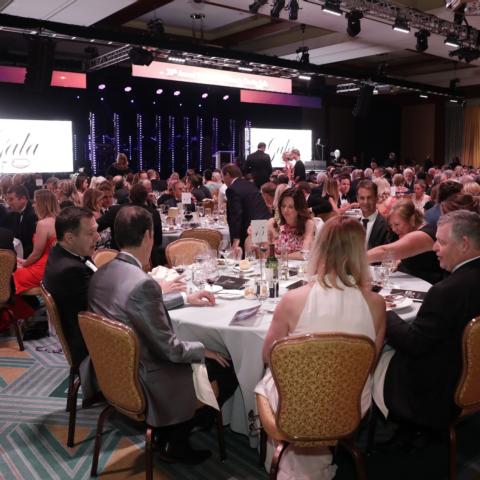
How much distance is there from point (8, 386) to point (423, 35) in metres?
9.51

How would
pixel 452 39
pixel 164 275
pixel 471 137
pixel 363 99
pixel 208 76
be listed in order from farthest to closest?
pixel 471 137
pixel 363 99
pixel 208 76
pixel 452 39
pixel 164 275

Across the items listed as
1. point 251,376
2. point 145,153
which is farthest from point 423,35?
point 251,376

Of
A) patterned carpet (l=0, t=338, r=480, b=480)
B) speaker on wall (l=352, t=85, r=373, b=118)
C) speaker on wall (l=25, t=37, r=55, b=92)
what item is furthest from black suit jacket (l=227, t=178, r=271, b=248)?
speaker on wall (l=352, t=85, r=373, b=118)

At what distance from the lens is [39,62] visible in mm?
9625

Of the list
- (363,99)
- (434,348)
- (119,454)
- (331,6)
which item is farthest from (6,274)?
(363,99)

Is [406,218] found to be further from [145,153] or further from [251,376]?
[145,153]

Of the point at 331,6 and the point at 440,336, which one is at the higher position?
the point at 331,6

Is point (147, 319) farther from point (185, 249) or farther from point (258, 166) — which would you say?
point (258, 166)

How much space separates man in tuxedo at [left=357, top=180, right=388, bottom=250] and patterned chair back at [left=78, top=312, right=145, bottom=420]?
2703mm

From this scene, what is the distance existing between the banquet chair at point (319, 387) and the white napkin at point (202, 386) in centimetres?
47

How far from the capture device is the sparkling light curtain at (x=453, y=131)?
21031 mm

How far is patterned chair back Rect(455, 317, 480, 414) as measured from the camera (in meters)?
2.37

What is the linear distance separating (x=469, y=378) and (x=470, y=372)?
3 centimetres

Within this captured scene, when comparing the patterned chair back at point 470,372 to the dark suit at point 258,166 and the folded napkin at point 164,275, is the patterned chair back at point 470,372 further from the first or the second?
the dark suit at point 258,166
